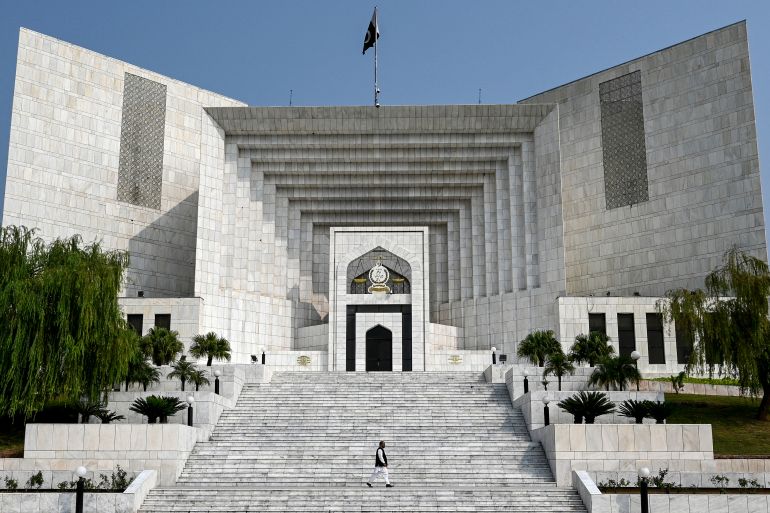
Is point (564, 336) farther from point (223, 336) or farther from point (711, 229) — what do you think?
point (223, 336)

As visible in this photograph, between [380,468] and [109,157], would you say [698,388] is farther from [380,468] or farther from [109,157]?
[109,157]

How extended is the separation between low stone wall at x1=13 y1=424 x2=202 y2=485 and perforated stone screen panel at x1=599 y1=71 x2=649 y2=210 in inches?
Result: 1147

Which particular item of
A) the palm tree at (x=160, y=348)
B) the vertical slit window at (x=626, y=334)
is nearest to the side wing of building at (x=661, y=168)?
the vertical slit window at (x=626, y=334)

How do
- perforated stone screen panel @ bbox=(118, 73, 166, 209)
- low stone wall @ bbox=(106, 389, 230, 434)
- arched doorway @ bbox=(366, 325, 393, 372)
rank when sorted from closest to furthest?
low stone wall @ bbox=(106, 389, 230, 434) → arched doorway @ bbox=(366, 325, 393, 372) → perforated stone screen panel @ bbox=(118, 73, 166, 209)

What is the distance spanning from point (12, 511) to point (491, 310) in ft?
91.3

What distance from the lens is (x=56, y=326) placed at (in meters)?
24.8

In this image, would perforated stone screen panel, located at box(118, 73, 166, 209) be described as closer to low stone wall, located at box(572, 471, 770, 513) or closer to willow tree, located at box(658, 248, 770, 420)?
willow tree, located at box(658, 248, 770, 420)

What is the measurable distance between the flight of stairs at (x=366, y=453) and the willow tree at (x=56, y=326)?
3.81 metres

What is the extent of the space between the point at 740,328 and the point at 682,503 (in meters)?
9.72

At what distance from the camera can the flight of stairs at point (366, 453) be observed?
20.8 metres

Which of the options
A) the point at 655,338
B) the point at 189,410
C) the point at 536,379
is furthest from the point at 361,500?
the point at 655,338

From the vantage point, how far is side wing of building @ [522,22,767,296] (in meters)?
41.3

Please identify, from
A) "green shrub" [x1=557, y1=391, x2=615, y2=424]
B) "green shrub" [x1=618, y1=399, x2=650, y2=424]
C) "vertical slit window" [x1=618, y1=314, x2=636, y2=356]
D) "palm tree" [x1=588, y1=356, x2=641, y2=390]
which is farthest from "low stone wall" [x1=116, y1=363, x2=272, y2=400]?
"vertical slit window" [x1=618, y1=314, x2=636, y2=356]

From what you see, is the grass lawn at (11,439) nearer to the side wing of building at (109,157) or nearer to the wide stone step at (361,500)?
the wide stone step at (361,500)
